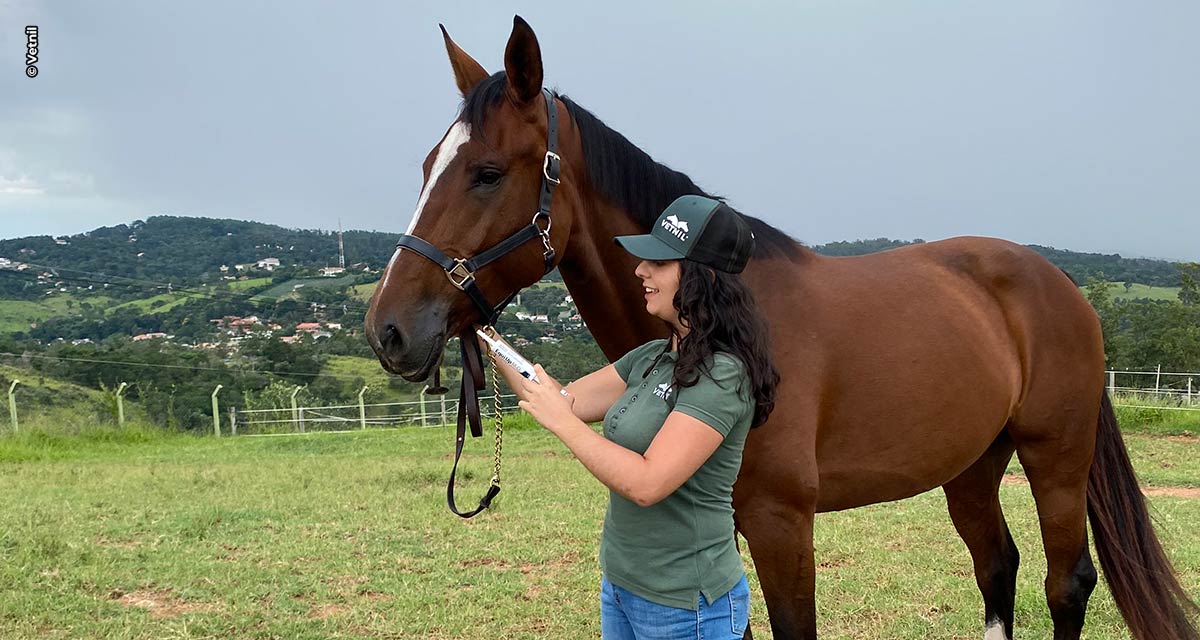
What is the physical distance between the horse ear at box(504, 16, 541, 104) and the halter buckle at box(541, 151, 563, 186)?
0.18m

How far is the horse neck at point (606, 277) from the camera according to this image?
2379 millimetres

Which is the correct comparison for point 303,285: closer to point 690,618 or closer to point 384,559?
point 384,559

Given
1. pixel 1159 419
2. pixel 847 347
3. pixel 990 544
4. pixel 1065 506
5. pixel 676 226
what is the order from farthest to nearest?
1. pixel 1159 419
2. pixel 990 544
3. pixel 1065 506
4. pixel 847 347
5. pixel 676 226

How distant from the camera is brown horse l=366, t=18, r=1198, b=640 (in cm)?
213

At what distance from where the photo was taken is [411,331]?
1.97 m

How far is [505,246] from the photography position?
2123 millimetres

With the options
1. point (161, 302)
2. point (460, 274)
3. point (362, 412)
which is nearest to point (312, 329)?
point (161, 302)

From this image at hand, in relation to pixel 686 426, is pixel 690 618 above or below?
below

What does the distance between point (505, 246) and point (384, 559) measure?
4308mm

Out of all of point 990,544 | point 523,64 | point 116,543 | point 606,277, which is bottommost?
point 116,543

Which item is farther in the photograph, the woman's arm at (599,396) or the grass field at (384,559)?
the grass field at (384,559)

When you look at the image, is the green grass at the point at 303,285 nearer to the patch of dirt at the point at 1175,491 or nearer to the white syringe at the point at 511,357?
the patch of dirt at the point at 1175,491

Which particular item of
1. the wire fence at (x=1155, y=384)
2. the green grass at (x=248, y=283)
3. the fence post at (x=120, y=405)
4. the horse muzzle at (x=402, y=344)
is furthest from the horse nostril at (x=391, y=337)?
the green grass at (x=248, y=283)

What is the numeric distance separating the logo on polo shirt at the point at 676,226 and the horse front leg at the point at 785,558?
1024mm
